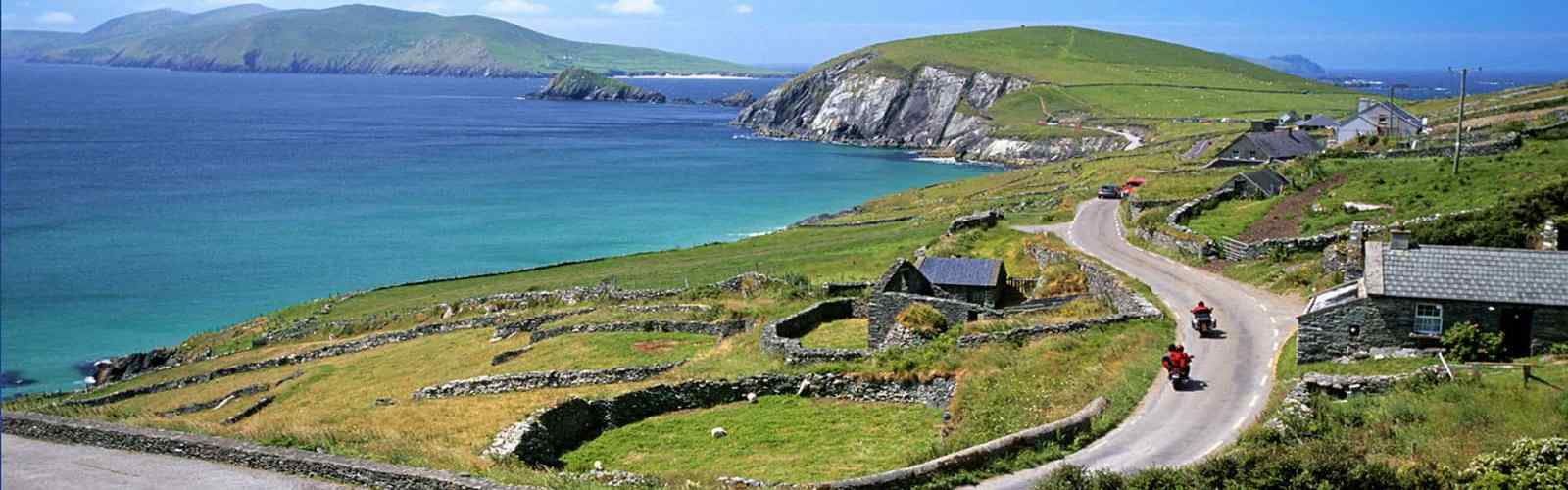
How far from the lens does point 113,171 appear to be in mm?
159000

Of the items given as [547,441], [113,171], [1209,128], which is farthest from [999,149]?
[547,441]

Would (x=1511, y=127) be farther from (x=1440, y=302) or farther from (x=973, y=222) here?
(x=1440, y=302)

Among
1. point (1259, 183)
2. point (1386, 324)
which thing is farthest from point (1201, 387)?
point (1259, 183)

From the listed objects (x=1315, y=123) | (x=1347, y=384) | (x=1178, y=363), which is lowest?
(x=1178, y=363)

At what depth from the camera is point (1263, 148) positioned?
9106 cm

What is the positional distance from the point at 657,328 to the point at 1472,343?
1102 inches

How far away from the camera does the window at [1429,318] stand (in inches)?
986

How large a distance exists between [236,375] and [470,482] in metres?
37.3

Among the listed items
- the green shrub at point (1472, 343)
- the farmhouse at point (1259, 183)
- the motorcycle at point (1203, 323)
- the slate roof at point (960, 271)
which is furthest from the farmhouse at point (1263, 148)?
the green shrub at point (1472, 343)

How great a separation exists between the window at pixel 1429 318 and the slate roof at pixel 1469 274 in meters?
0.28

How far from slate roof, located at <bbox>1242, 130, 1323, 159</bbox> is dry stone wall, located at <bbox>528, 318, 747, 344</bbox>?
6120 cm

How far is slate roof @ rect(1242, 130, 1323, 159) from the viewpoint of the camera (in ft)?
298

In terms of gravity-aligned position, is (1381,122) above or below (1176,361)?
above

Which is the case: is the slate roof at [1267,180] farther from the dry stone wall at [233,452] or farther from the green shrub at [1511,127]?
the dry stone wall at [233,452]
